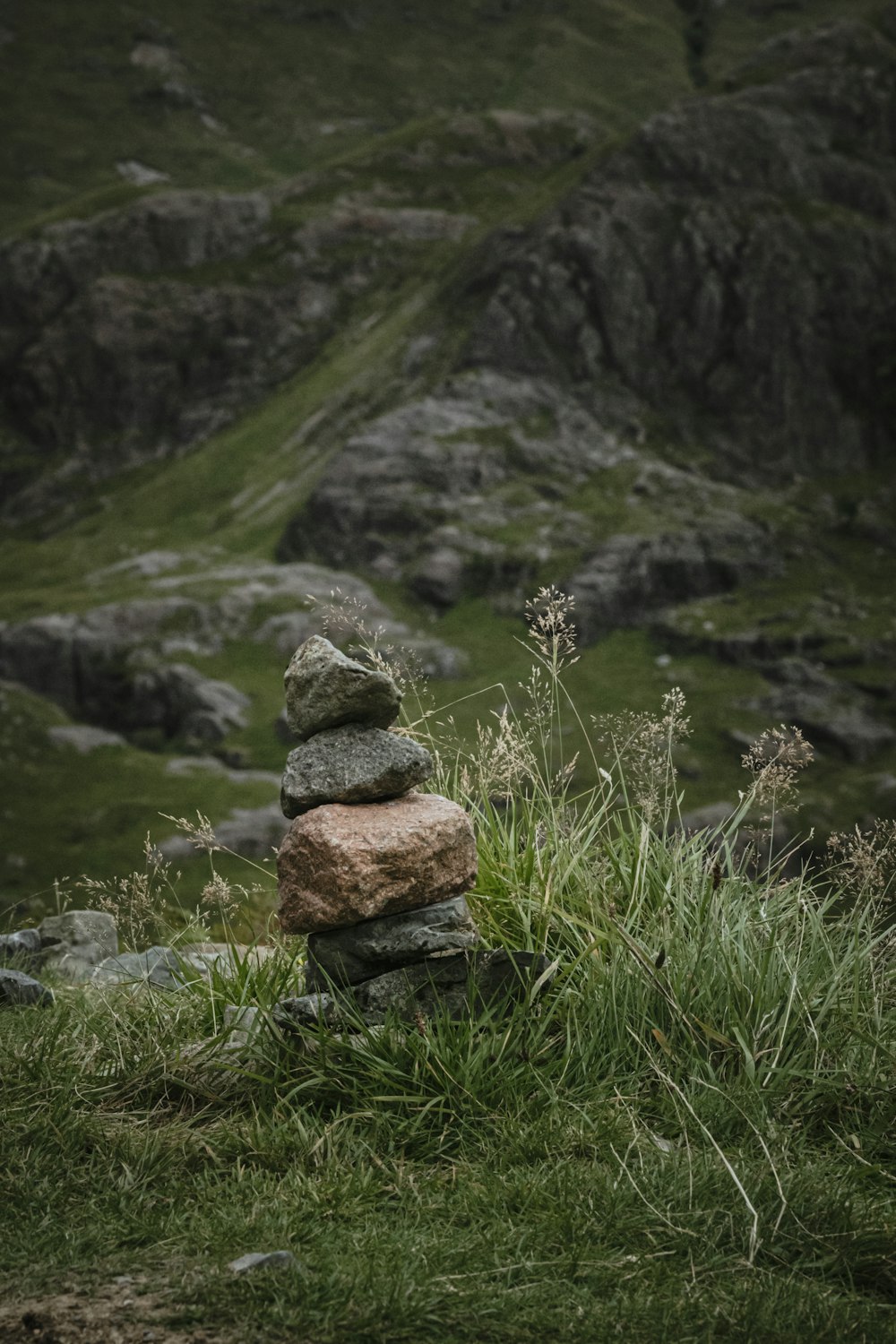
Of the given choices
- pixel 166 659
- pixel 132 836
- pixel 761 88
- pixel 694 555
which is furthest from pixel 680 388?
pixel 132 836

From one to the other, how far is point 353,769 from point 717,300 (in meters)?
121

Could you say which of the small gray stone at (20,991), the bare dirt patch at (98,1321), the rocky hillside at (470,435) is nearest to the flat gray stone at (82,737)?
the rocky hillside at (470,435)

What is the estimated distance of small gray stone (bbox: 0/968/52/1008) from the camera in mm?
8492

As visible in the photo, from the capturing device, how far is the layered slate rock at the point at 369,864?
21.1 ft

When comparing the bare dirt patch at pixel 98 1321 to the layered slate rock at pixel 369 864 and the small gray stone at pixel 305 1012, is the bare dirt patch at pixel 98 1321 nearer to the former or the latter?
the small gray stone at pixel 305 1012

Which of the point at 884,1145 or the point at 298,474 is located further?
the point at 298,474

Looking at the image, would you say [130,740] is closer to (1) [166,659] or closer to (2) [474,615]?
(1) [166,659]

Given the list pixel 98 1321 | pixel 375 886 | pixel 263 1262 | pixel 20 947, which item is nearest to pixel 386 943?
pixel 375 886

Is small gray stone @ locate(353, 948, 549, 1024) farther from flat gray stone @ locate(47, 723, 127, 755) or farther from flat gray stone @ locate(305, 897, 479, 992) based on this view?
flat gray stone @ locate(47, 723, 127, 755)

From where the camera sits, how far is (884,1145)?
18.1 ft

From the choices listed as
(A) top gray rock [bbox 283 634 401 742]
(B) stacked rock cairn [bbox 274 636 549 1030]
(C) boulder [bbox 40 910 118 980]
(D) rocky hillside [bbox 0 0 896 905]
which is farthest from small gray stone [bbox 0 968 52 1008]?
(D) rocky hillside [bbox 0 0 896 905]

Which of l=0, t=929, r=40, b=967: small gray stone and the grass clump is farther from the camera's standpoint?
l=0, t=929, r=40, b=967: small gray stone

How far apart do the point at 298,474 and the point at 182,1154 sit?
4249 inches

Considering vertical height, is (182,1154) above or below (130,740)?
above
